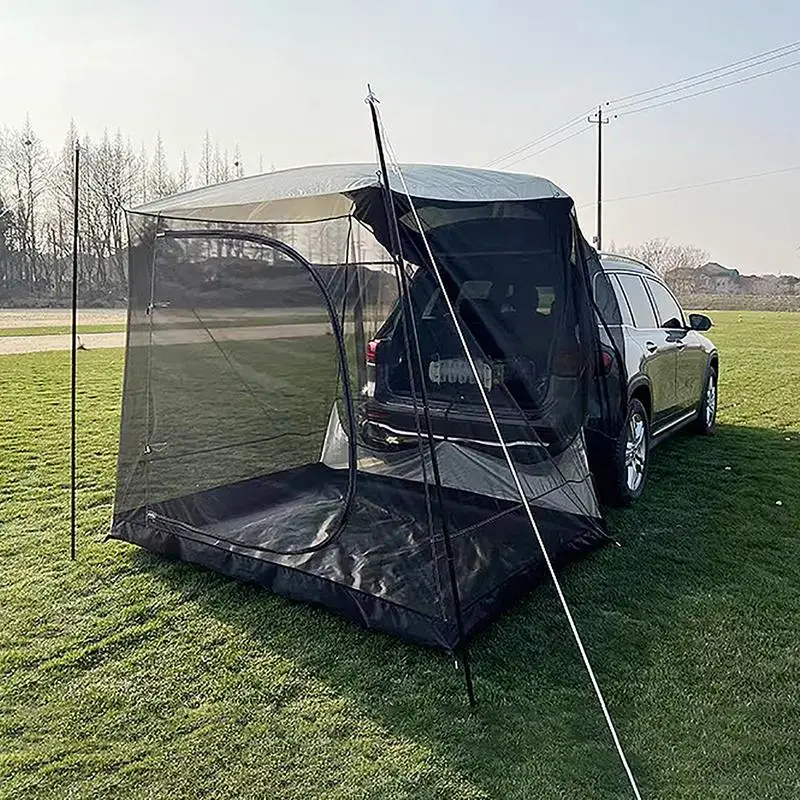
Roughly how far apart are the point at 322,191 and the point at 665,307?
13.0 feet

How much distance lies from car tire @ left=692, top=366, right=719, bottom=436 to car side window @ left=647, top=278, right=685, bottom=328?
92 centimetres

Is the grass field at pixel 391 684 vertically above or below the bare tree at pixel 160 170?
below

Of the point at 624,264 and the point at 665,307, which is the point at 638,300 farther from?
the point at 665,307

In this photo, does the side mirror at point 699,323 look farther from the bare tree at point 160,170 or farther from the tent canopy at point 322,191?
the bare tree at point 160,170

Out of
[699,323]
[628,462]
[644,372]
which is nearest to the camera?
[628,462]

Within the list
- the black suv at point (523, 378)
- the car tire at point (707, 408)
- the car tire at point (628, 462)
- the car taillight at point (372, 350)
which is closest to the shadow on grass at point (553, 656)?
the car tire at point (628, 462)

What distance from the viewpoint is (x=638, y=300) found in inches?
215

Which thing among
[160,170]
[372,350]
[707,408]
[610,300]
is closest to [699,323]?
[707,408]

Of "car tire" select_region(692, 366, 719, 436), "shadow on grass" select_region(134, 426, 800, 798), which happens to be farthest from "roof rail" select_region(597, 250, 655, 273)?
"shadow on grass" select_region(134, 426, 800, 798)

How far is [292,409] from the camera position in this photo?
4188 mm

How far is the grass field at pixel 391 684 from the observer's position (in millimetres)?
2248

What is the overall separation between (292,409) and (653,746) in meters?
2.55

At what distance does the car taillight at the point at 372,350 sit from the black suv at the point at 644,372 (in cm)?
133

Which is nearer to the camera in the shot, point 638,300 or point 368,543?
point 368,543
